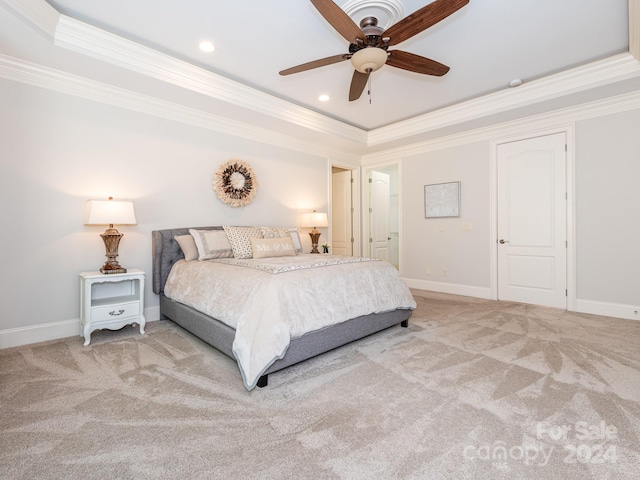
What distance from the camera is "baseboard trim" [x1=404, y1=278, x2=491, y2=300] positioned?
4544mm

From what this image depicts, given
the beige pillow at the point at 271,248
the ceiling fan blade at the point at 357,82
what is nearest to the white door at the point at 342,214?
the beige pillow at the point at 271,248

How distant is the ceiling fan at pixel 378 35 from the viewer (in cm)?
185

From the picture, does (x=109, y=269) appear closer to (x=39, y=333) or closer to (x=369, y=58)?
(x=39, y=333)

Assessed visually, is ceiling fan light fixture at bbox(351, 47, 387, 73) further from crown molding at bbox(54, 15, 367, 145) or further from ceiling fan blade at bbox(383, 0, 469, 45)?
crown molding at bbox(54, 15, 367, 145)

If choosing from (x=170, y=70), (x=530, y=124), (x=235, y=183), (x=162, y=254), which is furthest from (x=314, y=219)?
(x=530, y=124)

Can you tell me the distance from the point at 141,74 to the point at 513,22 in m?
3.31

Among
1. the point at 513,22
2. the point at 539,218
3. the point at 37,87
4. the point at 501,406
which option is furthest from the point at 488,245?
the point at 37,87

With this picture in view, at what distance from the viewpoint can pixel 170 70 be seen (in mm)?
3031

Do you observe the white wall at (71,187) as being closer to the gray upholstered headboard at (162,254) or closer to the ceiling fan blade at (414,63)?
the gray upholstered headboard at (162,254)

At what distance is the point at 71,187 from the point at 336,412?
10.5 ft

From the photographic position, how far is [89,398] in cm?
186

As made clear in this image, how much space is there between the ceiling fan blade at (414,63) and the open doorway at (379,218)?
3167 millimetres

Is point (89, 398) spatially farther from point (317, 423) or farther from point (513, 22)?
point (513, 22)

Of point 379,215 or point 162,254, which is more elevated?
point 379,215
